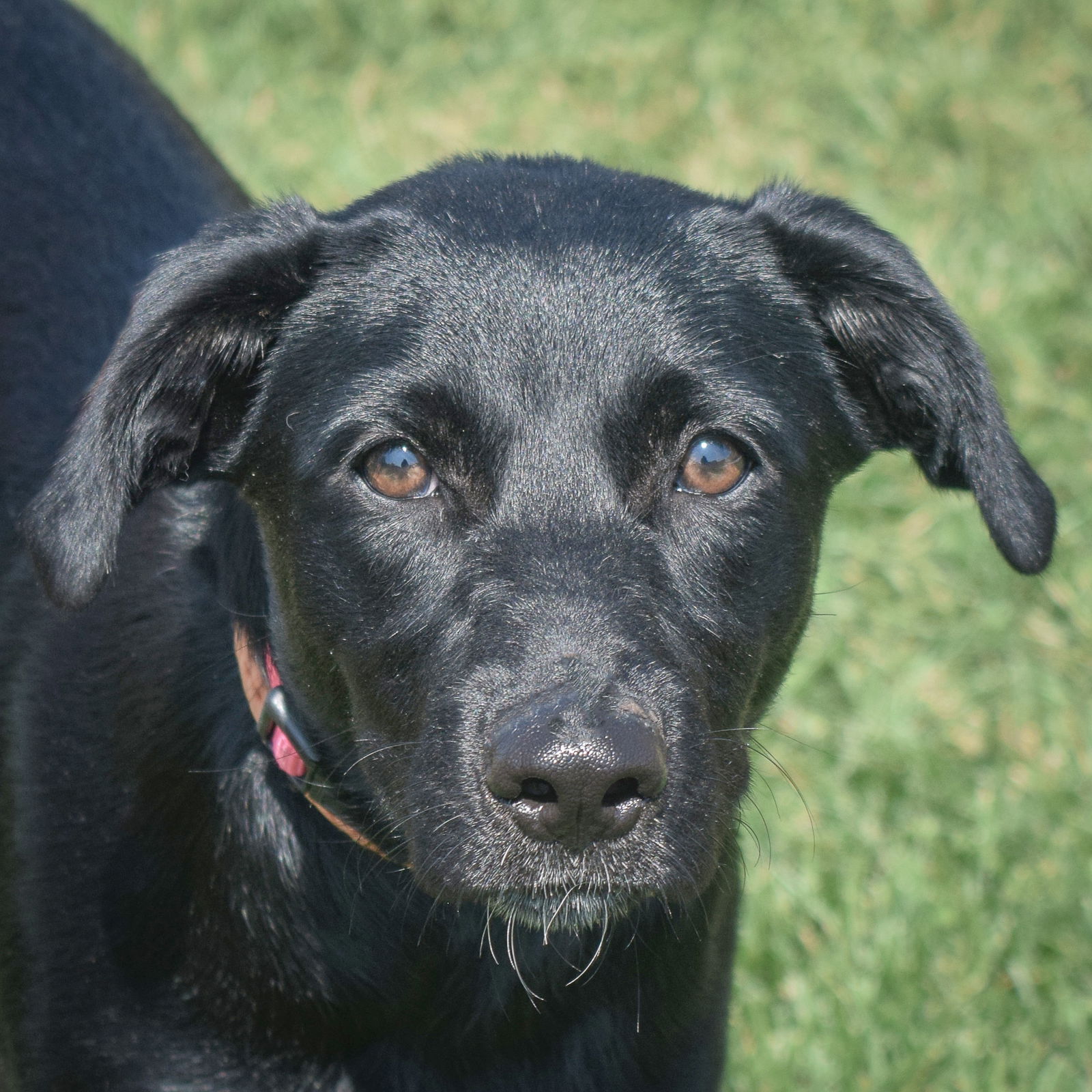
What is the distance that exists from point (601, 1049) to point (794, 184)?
1.64m

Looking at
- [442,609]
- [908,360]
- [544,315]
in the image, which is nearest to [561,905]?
[442,609]

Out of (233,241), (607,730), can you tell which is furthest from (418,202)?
(607,730)

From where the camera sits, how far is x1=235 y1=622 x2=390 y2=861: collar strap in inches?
104

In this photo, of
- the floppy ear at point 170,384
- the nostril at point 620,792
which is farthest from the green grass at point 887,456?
the floppy ear at point 170,384

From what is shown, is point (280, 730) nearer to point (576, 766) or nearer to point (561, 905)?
point (561, 905)

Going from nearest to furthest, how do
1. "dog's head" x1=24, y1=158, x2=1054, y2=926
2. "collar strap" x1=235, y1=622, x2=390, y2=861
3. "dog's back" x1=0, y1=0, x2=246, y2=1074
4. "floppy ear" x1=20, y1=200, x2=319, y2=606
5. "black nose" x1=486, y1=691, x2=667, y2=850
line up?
"black nose" x1=486, y1=691, x2=667, y2=850 → "dog's head" x1=24, y1=158, x2=1054, y2=926 → "floppy ear" x1=20, y1=200, x2=319, y2=606 → "collar strap" x1=235, y1=622, x2=390, y2=861 → "dog's back" x1=0, y1=0, x2=246, y2=1074

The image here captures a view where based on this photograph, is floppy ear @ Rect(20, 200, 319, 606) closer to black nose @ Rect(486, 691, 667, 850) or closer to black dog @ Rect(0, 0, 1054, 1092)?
black dog @ Rect(0, 0, 1054, 1092)

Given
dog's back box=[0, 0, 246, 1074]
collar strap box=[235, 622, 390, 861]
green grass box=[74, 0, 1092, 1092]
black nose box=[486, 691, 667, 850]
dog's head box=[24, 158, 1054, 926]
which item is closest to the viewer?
black nose box=[486, 691, 667, 850]

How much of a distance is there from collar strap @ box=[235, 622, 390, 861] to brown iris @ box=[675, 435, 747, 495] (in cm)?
76

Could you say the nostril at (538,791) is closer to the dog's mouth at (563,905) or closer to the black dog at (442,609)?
the black dog at (442,609)

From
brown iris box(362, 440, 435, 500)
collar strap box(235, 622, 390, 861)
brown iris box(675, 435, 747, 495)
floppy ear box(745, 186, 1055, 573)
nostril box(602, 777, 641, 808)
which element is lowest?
collar strap box(235, 622, 390, 861)

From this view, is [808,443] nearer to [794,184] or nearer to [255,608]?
[794,184]

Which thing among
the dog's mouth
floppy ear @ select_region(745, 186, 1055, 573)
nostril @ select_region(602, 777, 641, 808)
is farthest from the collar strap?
floppy ear @ select_region(745, 186, 1055, 573)

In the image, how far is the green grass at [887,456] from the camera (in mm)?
3797
